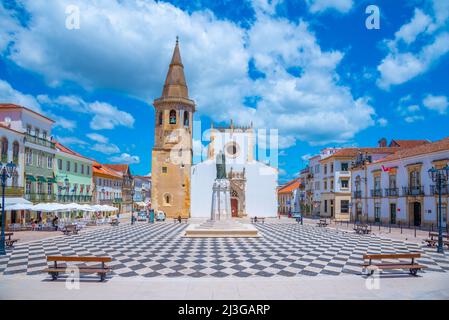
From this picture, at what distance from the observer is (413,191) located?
29.0 metres

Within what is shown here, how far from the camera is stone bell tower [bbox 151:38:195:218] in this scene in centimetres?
4291

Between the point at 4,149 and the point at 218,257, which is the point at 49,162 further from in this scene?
the point at 218,257

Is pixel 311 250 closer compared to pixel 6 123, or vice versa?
pixel 311 250

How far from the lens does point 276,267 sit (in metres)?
10.8

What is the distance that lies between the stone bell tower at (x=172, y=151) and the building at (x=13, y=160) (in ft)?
59.9

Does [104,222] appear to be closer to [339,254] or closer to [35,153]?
[35,153]

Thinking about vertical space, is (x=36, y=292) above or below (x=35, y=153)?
below

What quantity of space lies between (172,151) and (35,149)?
1788 cm

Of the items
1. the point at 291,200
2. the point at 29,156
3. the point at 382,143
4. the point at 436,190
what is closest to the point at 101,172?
the point at 29,156

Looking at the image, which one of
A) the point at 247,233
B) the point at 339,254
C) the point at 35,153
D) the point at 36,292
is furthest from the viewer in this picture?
the point at 35,153

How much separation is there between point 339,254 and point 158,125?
35.2m

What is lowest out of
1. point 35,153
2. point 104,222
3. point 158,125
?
point 104,222
